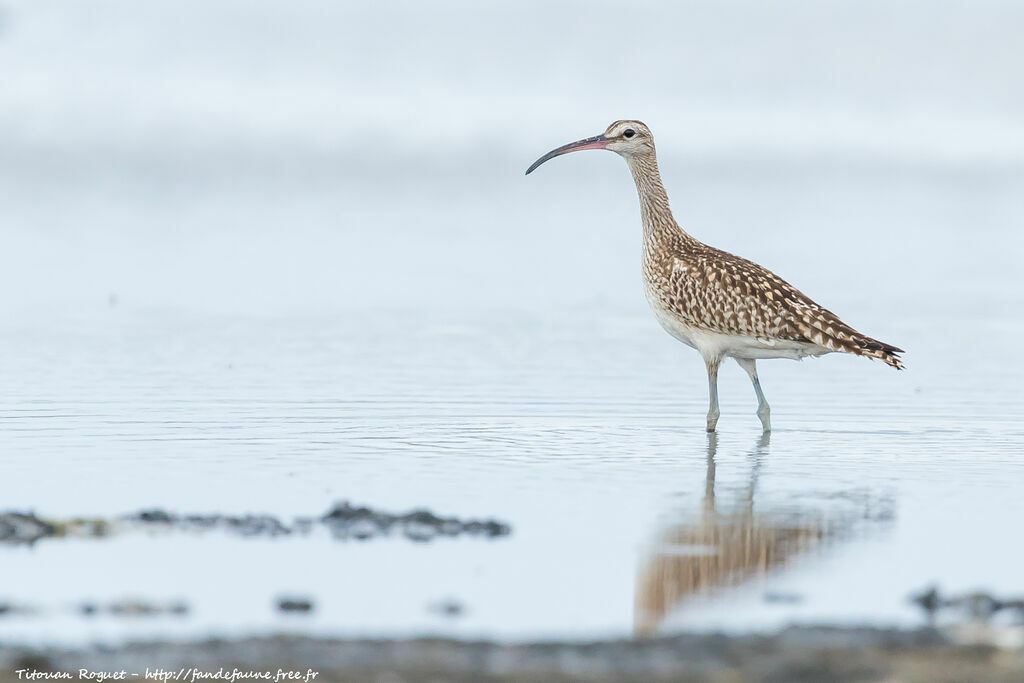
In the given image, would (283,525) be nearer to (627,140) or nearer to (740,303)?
(740,303)

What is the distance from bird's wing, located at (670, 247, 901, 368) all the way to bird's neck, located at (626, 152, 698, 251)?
2.42 ft

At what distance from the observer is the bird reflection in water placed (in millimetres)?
8352

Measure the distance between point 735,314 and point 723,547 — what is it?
180 inches

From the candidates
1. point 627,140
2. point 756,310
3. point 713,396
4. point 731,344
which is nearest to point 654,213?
point 627,140

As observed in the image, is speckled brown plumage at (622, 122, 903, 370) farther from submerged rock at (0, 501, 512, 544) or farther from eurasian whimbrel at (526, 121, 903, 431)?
submerged rock at (0, 501, 512, 544)

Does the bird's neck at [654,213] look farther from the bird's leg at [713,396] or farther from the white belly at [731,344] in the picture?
the bird's leg at [713,396]

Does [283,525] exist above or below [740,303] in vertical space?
below

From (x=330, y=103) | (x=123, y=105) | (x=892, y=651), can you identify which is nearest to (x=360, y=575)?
(x=892, y=651)

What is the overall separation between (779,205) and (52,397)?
2812 cm

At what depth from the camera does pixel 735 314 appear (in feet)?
45.1

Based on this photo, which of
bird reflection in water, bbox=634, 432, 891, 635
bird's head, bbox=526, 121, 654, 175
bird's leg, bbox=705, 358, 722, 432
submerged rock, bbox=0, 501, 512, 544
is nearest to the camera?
bird reflection in water, bbox=634, 432, 891, 635

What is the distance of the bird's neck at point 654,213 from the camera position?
48.9 ft

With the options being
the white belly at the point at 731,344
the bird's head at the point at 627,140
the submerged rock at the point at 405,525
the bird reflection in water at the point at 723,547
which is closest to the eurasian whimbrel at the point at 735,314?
the white belly at the point at 731,344

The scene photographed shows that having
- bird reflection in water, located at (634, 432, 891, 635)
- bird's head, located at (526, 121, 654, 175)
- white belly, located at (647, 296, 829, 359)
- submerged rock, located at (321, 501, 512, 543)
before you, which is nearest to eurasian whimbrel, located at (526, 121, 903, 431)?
white belly, located at (647, 296, 829, 359)
